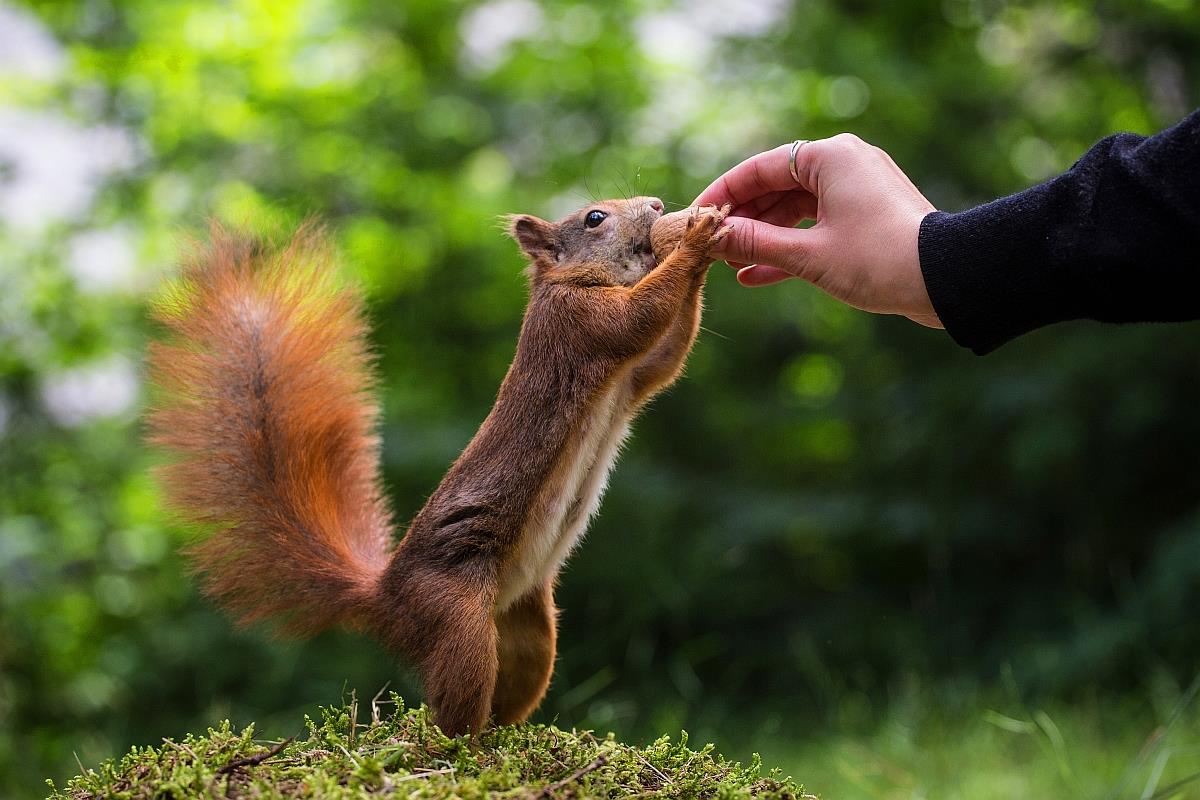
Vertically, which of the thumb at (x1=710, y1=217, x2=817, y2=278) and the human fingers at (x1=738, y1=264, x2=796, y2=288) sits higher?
the human fingers at (x1=738, y1=264, x2=796, y2=288)

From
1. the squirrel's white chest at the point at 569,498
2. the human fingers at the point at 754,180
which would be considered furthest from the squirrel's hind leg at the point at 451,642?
the human fingers at the point at 754,180

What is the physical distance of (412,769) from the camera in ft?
4.65

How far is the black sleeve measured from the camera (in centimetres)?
144


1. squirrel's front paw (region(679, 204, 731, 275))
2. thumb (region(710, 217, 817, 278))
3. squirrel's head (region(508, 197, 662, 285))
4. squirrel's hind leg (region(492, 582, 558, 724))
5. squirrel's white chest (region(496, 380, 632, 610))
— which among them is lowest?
squirrel's hind leg (region(492, 582, 558, 724))

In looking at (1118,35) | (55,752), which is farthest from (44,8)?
(1118,35)

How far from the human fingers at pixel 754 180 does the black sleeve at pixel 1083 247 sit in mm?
345

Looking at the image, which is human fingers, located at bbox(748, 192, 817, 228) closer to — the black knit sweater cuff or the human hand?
the human hand

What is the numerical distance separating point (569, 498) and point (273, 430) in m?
0.59

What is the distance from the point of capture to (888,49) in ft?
14.5

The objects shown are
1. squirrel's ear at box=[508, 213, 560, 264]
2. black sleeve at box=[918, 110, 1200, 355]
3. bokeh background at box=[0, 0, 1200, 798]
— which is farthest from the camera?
bokeh background at box=[0, 0, 1200, 798]

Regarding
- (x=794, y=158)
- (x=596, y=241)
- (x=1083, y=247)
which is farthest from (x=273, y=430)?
(x=1083, y=247)

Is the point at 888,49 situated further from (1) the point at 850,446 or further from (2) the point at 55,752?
(2) the point at 55,752

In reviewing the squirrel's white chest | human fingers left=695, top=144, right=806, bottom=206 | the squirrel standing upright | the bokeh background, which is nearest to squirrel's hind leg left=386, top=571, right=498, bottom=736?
the squirrel standing upright

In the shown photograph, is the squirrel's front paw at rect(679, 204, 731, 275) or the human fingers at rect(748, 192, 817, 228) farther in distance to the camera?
the human fingers at rect(748, 192, 817, 228)
